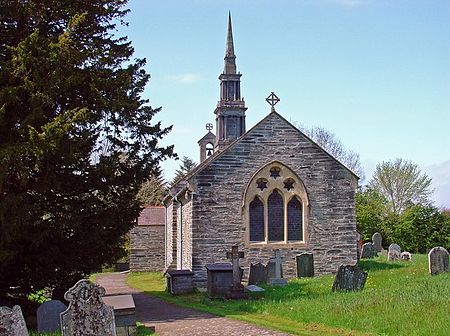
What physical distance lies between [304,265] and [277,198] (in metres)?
2.76

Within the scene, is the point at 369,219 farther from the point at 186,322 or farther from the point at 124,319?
the point at 124,319

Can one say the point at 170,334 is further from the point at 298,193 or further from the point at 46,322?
the point at 298,193

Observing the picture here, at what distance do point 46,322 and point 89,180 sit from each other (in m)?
3.86

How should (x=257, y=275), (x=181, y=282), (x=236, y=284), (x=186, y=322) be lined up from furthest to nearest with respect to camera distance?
(x=181, y=282)
(x=257, y=275)
(x=236, y=284)
(x=186, y=322)

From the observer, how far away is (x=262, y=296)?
57.0 feet

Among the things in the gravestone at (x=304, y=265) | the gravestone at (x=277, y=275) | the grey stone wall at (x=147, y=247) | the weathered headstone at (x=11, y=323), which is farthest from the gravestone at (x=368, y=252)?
the weathered headstone at (x=11, y=323)

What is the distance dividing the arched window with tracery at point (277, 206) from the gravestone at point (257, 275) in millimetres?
2237

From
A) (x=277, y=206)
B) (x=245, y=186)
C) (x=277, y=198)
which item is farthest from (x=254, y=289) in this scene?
(x=277, y=198)

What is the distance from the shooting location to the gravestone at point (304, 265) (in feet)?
72.0

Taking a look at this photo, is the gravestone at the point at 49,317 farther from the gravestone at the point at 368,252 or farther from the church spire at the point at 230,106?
the church spire at the point at 230,106

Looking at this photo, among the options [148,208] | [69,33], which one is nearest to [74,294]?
[69,33]

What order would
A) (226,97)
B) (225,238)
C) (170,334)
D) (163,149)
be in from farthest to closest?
1. (226,97)
2. (225,238)
3. (163,149)
4. (170,334)

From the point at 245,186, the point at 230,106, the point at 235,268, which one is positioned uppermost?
the point at 230,106

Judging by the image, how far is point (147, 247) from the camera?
1398 inches
